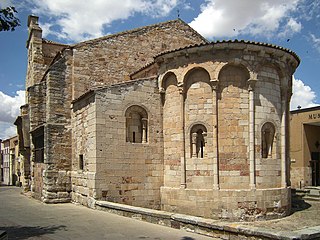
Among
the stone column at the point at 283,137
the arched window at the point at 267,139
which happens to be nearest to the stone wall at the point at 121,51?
the stone column at the point at 283,137

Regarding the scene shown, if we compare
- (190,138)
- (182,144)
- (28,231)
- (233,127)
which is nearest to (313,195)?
(233,127)

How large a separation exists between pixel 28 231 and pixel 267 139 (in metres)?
8.54

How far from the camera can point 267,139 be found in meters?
12.5

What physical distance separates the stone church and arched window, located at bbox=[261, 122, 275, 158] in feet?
0.12

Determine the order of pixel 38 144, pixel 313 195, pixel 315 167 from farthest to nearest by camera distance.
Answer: pixel 315 167
pixel 313 195
pixel 38 144

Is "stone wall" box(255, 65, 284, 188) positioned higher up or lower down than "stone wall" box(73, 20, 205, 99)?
lower down

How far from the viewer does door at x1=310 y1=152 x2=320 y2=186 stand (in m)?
21.1

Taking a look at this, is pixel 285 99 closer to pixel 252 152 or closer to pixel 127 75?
pixel 252 152

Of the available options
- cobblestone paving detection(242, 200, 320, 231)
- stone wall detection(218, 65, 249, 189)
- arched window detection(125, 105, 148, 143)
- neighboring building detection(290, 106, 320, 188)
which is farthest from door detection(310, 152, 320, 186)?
arched window detection(125, 105, 148, 143)

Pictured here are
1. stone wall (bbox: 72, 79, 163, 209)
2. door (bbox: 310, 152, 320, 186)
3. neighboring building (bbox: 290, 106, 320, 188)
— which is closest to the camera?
stone wall (bbox: 72, 79, 163, 209)

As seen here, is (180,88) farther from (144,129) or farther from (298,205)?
(298,205)

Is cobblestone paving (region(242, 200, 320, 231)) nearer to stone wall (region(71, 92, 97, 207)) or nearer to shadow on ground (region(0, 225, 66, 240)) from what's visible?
stone wall (region(71, 92, 97, 207))

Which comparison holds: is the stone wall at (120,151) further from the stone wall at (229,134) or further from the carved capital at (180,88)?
the carved capital at (180,88)

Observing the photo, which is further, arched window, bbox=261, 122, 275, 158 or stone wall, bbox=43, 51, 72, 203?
stone wall, bbox=43, 51, 72, 203
